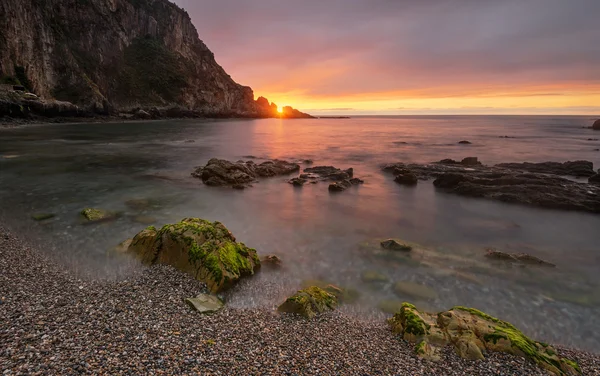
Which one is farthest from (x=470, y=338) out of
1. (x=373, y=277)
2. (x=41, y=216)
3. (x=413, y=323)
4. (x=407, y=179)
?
(x=407, y=179)

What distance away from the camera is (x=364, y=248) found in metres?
11.8

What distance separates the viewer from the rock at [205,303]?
6.97 meters

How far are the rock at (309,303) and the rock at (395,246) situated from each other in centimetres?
446

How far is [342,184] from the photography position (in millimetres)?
22078

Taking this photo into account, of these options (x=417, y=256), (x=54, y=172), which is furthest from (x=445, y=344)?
(x=54, y=172)

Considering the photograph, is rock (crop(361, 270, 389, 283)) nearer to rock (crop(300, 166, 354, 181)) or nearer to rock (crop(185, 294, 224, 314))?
rock (crop(185, 294, 224, 314))

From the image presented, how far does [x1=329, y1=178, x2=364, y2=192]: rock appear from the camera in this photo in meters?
21.0

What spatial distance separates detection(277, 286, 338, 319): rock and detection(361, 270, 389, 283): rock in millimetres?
1794

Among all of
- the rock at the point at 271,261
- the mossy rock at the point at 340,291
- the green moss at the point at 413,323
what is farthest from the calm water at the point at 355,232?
the green moss at the point at 413,323

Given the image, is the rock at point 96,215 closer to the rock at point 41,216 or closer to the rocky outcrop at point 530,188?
the rock at point 41,216

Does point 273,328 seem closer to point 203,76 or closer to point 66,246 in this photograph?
point 66,246

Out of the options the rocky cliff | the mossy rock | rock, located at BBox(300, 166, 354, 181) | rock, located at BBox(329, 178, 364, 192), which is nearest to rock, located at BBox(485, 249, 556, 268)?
the mossy rock

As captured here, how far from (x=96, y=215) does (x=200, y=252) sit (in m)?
7.69

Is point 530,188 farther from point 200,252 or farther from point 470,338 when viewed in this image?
point 200,252
